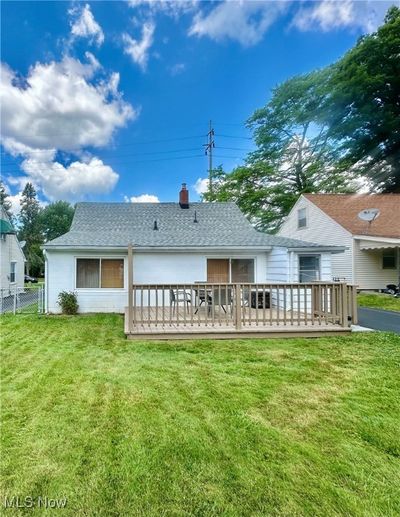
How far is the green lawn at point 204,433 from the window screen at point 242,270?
17.5ft

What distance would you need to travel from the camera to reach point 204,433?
9.36 feet

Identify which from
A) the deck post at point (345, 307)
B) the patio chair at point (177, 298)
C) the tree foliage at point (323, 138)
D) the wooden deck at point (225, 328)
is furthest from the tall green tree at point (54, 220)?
the deck post at point (345, 307)

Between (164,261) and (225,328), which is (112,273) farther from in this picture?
(225,328)

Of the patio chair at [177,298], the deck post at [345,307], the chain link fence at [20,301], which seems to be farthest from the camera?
the chain link fence at [20,301]

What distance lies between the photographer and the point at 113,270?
10.3 m

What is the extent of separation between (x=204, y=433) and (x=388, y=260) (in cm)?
1608

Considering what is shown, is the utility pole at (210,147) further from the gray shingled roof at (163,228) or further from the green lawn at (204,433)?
the green lawn at (204,433)

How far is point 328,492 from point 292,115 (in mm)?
26469

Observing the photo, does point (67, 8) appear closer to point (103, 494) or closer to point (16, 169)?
point (103, 494)

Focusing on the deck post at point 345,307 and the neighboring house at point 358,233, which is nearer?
the deck post at point 345,307

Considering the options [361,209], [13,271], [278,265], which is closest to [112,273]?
[278,265]

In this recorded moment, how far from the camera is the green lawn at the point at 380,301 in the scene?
1152 centimetres

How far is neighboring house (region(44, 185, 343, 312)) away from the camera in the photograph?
9891 mm

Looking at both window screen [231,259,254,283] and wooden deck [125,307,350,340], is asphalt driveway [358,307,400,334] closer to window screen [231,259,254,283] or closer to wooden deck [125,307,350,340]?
wooden deck [125,307,350,340]
